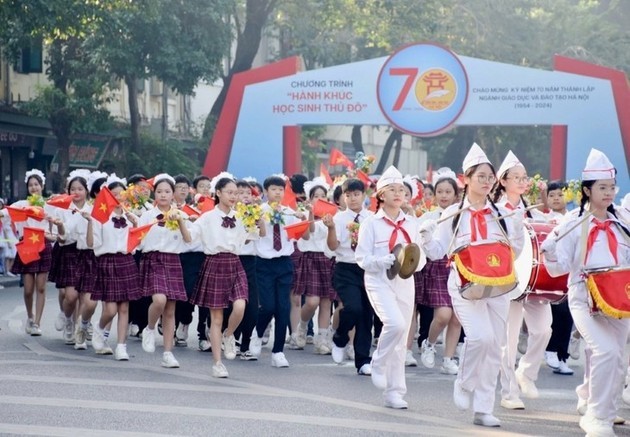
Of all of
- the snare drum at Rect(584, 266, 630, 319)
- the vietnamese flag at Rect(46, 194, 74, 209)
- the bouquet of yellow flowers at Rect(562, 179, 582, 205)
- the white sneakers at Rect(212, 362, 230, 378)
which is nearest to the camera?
the snare drum at Rect(584, 266, 630, 319)

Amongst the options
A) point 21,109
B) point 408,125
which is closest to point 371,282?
point 408,125

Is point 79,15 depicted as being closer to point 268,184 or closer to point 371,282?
point 268,184

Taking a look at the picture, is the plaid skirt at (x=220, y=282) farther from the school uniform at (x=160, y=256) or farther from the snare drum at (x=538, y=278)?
the snare drum at (x=538, y=278)

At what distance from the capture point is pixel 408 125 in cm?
2570

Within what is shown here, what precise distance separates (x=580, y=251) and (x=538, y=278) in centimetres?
142

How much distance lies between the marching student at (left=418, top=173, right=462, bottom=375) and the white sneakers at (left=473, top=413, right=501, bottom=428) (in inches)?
121

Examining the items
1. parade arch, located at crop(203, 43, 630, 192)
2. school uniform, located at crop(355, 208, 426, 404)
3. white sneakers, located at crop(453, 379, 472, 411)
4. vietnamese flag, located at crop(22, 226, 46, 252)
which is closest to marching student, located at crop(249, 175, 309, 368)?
vietnamese flag, located at crop(22, 226, 46, 252)

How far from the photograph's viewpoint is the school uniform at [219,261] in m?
12.0

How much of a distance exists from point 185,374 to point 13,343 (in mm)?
2889

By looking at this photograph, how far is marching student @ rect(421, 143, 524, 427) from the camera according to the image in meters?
9.28

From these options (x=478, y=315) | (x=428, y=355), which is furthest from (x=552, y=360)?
(x=478, y=315)

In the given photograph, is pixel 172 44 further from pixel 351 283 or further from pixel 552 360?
pixel 552 360

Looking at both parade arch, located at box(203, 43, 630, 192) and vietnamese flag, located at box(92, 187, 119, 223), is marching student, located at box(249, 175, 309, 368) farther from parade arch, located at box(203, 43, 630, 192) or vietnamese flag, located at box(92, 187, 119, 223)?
parade arch, located at box(203, 43, 630, 192)

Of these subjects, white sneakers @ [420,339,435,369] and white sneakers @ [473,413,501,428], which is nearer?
white sneakers @ [473,413,501,428]
